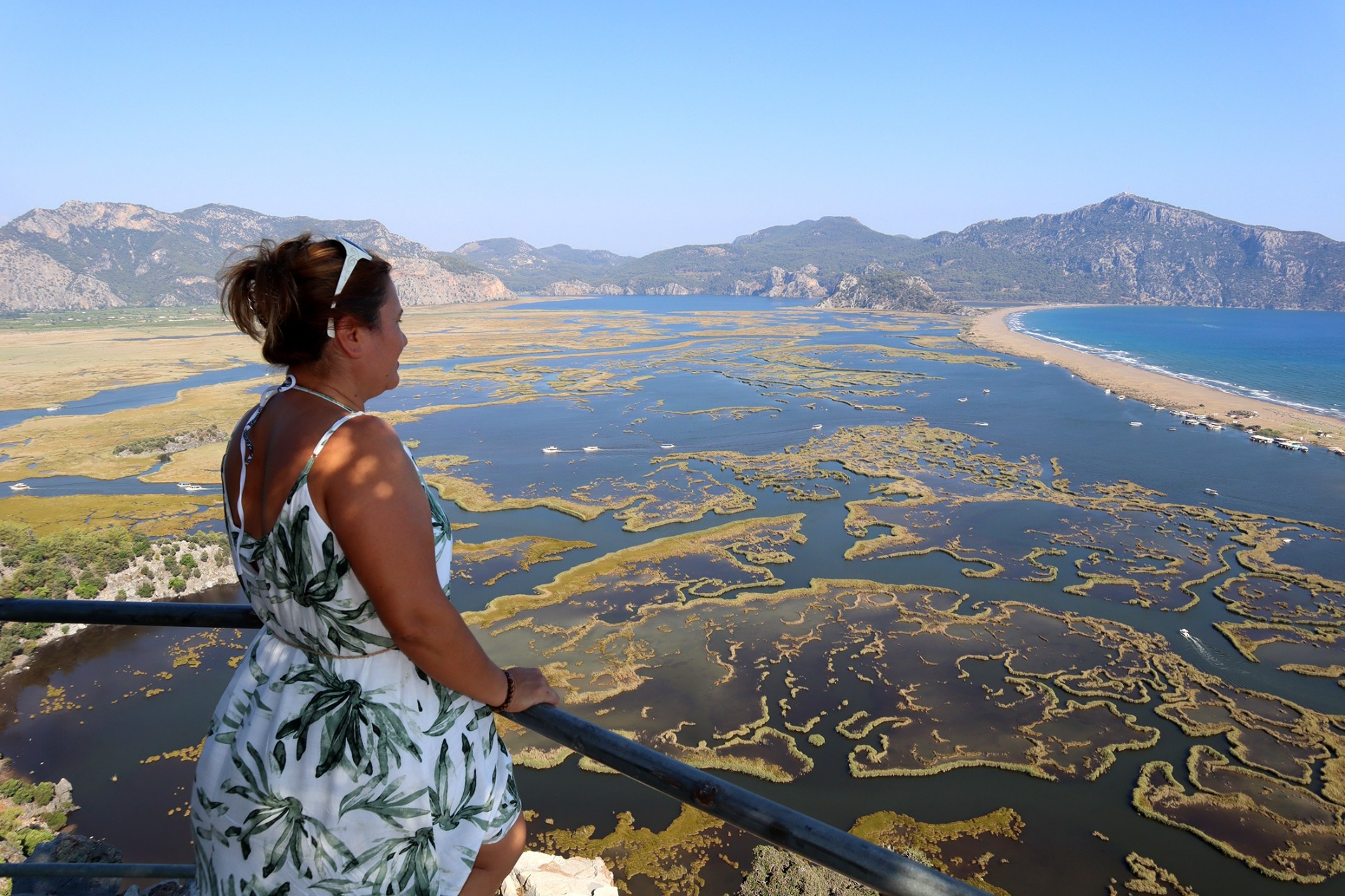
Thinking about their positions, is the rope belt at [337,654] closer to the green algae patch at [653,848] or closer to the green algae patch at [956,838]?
the green algae patch at [653,848]

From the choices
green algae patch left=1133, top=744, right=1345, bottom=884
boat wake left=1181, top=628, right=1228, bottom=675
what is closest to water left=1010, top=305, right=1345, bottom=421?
boat wake left=1181, top=628, right=1228, bottom=675

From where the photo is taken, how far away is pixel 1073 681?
774 inches

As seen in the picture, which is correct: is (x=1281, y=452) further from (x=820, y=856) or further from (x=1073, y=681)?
(x=820, y=856)

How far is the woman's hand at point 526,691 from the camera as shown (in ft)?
6.30

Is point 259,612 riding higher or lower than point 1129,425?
higher

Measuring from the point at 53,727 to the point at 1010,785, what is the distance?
2289cm

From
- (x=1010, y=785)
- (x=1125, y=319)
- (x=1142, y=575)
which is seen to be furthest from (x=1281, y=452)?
(x=1125, y=319)

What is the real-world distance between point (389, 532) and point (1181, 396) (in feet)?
246

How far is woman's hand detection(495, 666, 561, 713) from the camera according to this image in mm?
1919

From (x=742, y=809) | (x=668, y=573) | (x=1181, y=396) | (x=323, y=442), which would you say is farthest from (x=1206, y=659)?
(x=1181, y=396)

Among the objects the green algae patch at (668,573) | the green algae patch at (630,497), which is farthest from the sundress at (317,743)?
the green algae patch at (630,497)

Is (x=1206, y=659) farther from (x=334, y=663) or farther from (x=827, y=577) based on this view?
(x=334, y=663)

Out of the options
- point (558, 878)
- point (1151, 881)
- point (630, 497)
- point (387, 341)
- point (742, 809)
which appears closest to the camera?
point (742, 809)

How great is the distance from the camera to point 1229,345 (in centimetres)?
10756
